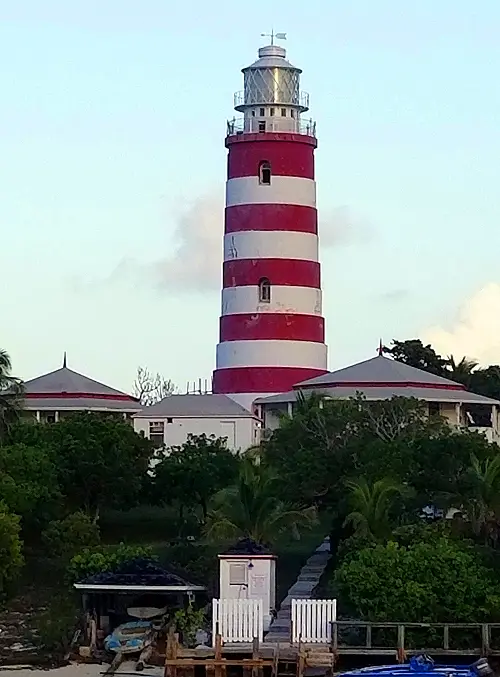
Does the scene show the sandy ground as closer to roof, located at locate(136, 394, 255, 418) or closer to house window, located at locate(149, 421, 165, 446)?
house window, located at locate(149, 421, 165, 446)

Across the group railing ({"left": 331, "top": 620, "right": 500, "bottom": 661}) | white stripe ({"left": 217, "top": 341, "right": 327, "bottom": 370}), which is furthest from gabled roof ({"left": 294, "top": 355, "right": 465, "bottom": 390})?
railing ({"left": 331, "top": 620, "right": 500, "bottom": 661})

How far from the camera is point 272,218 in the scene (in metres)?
60.6

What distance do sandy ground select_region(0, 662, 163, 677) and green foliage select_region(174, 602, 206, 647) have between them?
125 centimetres

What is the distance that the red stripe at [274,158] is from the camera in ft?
201

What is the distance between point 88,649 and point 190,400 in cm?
2308

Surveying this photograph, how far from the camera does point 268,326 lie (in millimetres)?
60438

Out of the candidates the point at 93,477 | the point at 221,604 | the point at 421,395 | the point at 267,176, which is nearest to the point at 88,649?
the point at 221,604

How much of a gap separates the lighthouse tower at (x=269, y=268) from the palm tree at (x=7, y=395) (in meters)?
12.3

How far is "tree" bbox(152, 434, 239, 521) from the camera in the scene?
169 feet

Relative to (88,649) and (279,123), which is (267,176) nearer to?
(279,123)

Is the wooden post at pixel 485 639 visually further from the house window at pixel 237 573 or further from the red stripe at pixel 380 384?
the red stripe at pixel 380 384

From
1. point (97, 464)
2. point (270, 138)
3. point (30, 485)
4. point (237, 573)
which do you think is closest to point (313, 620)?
point (237, 573)

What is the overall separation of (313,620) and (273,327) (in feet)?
86.3

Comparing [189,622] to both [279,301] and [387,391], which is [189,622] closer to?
[387,391]
